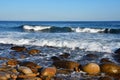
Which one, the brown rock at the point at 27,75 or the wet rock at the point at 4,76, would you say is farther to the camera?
the brown rock at the point at 27,75

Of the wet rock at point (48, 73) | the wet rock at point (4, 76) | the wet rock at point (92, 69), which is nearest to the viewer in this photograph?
the wet rock at point (4, 76)

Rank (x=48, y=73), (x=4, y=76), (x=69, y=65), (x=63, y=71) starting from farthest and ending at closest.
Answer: (x=69, y=65) < (x=63, y=71) < (x=48, y=73) < (x=4, y=76)

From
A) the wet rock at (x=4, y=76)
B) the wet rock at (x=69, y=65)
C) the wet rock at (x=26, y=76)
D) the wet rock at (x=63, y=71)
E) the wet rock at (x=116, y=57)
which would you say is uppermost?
the wet rock at (x=4, y=76)

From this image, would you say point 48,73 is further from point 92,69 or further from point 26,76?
point 92,69

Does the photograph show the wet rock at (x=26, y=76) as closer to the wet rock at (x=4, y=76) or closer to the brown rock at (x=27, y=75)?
the brown rock at (x=27, y=75)

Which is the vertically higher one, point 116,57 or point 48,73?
point 48,73

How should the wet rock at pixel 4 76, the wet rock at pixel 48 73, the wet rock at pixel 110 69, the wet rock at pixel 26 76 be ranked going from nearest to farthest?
1. the wet rock at pixel 4 76
2. the wet rock at pixel 26 76
3. the wet rock at pixel 48 73
4. the wet rock at pixel 110 69

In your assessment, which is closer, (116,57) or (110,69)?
(110,69)

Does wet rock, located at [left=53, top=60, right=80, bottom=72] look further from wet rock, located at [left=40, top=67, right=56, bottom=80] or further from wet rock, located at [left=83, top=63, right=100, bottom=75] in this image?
wet rock, located at [left=40, top=67, right=56, bottom=80]

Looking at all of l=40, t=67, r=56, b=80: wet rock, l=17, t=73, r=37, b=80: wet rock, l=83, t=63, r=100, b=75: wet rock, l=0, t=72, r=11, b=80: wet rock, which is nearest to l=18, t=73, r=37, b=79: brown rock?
l=17, t=73, r=37, b=80: wet rock

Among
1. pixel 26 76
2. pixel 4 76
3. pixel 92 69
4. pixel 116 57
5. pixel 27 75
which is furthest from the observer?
pixel 116 57

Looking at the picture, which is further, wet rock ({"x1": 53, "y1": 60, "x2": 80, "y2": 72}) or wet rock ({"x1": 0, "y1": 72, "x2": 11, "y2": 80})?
wet rock ({"x1": 53, "y1": 60, "x2": 80, "y2": 72})

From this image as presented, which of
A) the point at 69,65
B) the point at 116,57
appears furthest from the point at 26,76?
the point at 116,57

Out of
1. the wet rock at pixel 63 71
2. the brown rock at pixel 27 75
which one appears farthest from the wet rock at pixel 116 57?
the brown rock at pixel 27 75
